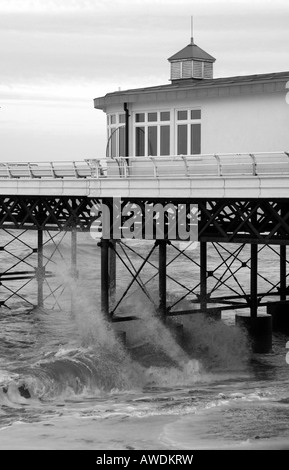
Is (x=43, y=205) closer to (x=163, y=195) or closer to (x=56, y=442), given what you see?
(x=163, y=195)

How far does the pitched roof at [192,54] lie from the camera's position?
39.5 metres

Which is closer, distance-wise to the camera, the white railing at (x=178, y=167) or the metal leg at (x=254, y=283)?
the white railing at (x=178, y=167)

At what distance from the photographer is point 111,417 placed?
1069 inches

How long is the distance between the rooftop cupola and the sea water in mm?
8805

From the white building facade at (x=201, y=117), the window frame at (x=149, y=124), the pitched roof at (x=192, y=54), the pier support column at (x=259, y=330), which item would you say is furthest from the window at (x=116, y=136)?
the pier support column at (x=259, y=330)

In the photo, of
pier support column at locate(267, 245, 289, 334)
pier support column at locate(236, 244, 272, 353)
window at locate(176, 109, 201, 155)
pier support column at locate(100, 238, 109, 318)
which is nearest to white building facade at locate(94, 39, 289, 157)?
window at locate(176, 109, 201, 155)

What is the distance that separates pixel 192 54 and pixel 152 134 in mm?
5671

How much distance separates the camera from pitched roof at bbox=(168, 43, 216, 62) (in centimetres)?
3950

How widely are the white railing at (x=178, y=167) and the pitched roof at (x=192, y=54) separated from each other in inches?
255

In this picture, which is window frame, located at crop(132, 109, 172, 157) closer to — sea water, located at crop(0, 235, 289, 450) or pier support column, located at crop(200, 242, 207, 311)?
pier support column, located at crop(200, 242, 207, 311)

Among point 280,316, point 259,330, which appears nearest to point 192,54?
point 259,330

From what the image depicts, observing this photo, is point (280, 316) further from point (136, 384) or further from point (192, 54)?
point (136, 384)

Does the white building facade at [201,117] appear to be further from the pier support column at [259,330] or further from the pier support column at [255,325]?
the pier support column at [259,330]
